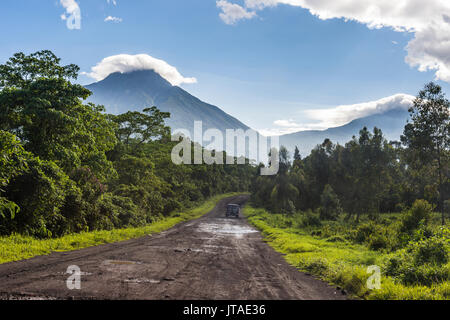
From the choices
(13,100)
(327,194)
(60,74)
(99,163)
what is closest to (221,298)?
(13,100)

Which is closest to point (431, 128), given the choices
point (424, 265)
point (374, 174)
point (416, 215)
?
point (374, 174)

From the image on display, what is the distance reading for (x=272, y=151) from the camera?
210ft

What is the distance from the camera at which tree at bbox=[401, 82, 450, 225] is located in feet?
124

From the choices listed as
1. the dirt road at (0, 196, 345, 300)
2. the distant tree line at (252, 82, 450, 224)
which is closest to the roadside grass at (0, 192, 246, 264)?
the dirt road at (0, 196, 345, 300)

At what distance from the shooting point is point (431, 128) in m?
38.6

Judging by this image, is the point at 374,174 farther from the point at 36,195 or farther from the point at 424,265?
the point at 36,195

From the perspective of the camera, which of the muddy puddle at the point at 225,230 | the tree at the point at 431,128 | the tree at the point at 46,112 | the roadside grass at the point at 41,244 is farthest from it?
the tree at the point at 431,128

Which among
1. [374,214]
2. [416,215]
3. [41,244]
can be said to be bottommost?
[374,214]

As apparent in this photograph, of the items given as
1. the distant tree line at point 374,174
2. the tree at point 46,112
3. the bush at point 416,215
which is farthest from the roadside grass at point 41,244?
Answer: the distant tree line at point 374,174

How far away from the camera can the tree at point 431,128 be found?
124ft

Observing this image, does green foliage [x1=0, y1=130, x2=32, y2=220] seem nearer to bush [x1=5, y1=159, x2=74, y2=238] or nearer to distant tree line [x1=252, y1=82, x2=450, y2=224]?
bush [x1=5, y1=159, x2=74, y2=238]

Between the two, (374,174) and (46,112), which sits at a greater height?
(46,112)

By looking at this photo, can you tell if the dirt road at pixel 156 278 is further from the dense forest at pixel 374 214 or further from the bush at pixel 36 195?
the bush at pixel 36 195
